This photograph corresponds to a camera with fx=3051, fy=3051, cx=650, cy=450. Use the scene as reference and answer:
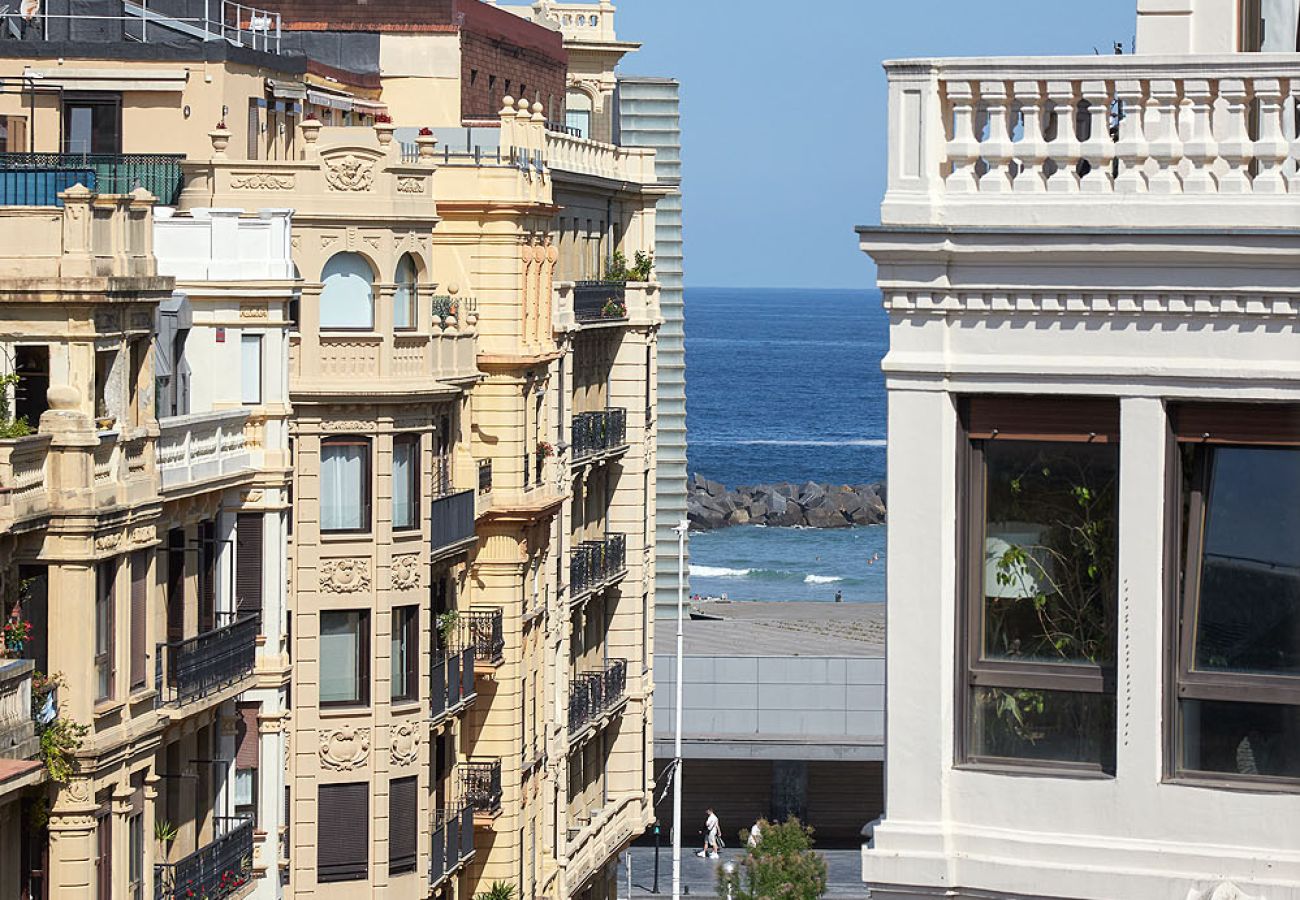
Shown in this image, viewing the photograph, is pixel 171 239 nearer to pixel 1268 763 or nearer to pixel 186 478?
pixel 186 478

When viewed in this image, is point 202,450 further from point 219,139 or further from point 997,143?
point 997,143

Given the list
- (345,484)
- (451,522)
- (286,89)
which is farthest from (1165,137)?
(286,89)

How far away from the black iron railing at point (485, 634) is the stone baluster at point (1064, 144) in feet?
131

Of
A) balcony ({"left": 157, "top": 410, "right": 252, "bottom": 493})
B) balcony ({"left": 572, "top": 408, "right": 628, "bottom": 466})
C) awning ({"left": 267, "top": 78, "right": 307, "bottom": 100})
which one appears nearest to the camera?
balcony ({"left": 157, "top": 410, "right": 252, "bottom": 493})

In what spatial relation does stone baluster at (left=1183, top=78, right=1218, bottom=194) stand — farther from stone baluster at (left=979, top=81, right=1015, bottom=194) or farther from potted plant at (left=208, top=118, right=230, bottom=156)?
potted plant at (left=208, top=118, right=230, bottom=156)

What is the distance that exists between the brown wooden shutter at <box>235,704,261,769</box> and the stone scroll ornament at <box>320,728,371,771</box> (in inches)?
204

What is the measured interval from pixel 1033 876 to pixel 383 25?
48.7 metres

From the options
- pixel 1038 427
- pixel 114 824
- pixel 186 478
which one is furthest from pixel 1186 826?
pixel 186 478

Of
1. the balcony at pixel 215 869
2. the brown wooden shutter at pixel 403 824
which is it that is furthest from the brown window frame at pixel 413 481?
the balcony at pixel 215 869

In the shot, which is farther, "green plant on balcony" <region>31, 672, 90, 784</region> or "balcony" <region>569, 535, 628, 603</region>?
"balcony" <region>569, 535, 628, 603</region>

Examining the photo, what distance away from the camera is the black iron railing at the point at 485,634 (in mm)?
55531

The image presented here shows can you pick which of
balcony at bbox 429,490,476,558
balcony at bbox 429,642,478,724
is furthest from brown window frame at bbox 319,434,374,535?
balcony at bbox 429,642,478,724

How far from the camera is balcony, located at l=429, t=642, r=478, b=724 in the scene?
169ft

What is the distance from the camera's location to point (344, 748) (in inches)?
1893
